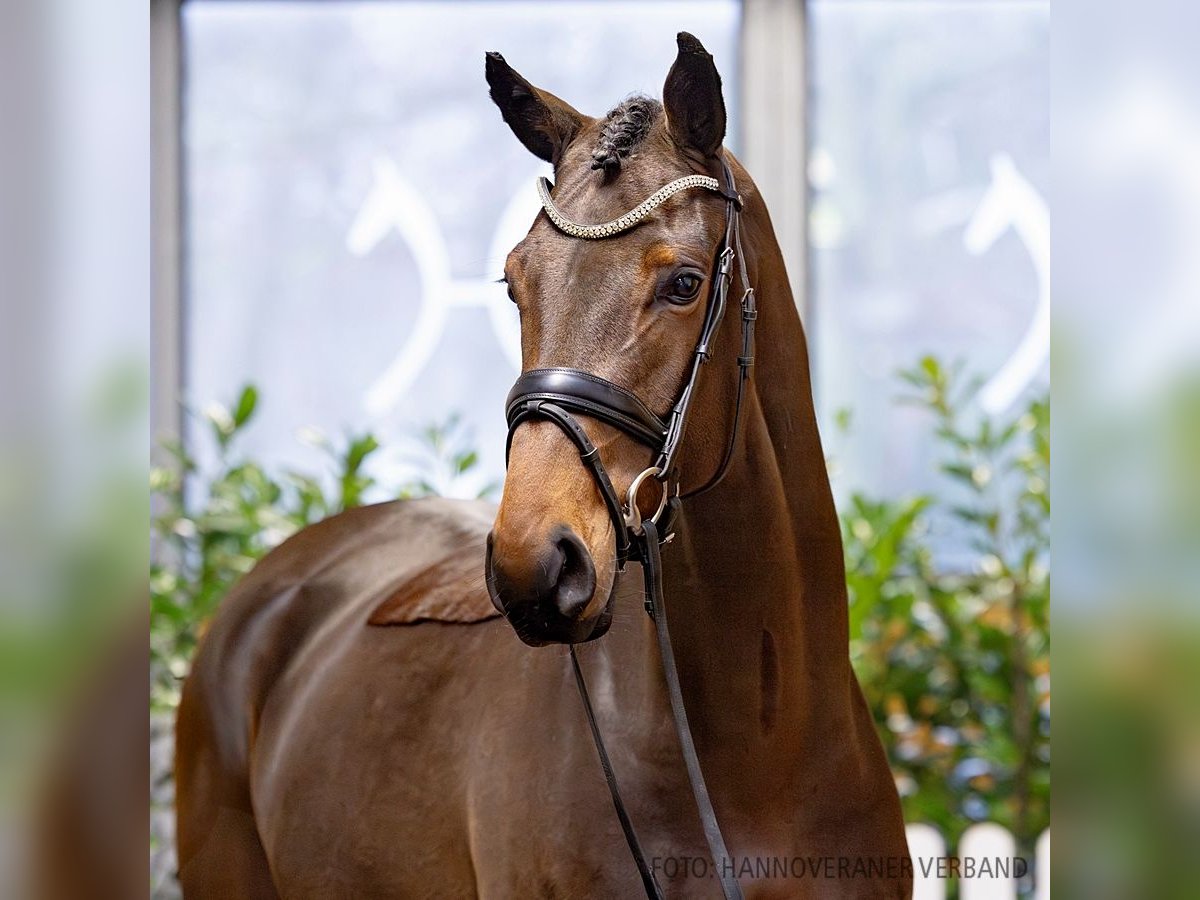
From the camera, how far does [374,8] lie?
59.9 inches

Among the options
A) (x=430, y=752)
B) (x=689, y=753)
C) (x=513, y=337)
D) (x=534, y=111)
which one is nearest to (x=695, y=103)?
(x=534, y=111)

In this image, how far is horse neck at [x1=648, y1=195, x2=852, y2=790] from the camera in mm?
1184

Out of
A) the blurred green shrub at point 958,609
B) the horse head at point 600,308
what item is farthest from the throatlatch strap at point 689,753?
the blurred green shrub at point 958,609

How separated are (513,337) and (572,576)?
575mm

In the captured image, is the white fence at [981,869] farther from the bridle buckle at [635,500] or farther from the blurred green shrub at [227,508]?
the blurred green shrub at [227,508]

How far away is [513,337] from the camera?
1460 millimetres

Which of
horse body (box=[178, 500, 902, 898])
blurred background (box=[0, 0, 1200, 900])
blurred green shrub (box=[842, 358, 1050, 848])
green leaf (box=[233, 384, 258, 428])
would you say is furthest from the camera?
blurred green shrub (box=[842, 358, 1050, 848])

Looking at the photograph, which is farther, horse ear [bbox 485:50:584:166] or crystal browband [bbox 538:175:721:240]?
horse ear [bbox 485:50:584:166]

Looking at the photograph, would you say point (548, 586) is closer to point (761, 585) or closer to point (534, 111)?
point (761, 585)

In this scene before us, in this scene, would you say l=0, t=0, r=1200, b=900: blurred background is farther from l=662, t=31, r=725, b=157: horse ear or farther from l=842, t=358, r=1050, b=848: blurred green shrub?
l=662, t=31, r=725, b=157: horse ear

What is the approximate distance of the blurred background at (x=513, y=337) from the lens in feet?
1.99

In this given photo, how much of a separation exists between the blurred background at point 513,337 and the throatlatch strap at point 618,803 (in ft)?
1.17

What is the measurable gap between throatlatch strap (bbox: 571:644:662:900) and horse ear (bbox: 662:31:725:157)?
0.52 m

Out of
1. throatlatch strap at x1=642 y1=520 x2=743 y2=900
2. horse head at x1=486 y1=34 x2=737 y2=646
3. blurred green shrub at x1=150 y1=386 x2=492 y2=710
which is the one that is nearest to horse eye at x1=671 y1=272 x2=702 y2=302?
horse head at x1=486 y1=34 x2=737 y2=646
